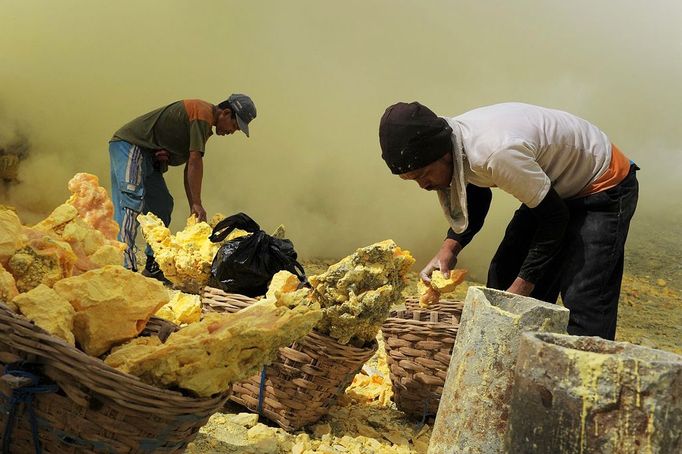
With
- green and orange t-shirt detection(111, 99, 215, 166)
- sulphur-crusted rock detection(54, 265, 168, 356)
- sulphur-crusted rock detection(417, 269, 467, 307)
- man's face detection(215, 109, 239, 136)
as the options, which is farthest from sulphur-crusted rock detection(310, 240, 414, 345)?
man's face detection(215, 109, 239, 136)

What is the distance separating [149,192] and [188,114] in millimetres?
775

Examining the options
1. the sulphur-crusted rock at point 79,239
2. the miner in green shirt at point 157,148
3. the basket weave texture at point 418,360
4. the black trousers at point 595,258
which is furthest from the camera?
the miner in green shirt at point 157,148

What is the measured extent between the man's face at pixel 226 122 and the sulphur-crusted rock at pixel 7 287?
372cm

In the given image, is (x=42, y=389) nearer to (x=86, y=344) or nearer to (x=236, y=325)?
(x=86, y=344)

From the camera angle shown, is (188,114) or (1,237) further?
(188,114)

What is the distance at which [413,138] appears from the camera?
2512 millimetres

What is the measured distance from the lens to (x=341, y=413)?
9.68ft

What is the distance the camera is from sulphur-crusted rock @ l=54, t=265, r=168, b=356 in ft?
5.53

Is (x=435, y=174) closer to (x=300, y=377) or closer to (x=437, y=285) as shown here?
(x=437, y=285)

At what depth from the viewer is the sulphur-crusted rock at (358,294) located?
253 centimetres

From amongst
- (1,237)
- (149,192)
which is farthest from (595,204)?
(149,192)

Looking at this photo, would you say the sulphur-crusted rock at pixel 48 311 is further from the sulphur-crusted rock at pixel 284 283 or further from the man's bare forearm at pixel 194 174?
the man's bare forearm at pixel 194 174

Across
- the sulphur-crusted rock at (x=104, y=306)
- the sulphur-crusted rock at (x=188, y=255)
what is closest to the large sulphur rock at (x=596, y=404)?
the sulphur-crusted rock at (x=104, y=306)

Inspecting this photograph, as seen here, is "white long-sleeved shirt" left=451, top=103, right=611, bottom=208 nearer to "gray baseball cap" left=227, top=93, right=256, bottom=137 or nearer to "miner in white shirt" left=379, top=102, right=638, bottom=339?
"miner in white shirt" left=379, top=102, right=638, bottom=339
